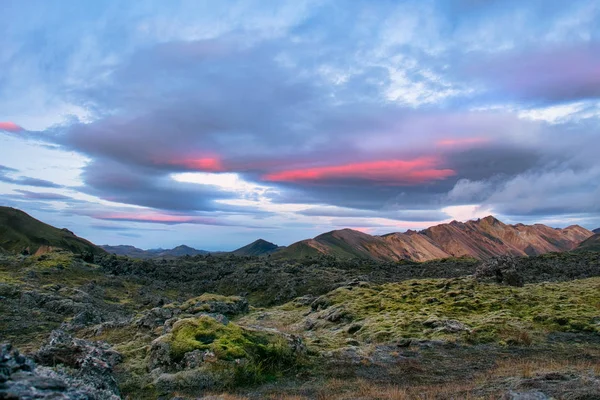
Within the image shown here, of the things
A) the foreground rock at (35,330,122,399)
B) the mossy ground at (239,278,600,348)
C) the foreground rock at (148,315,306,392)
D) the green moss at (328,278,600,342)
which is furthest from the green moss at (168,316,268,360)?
the green moss at (328,278,600,342)

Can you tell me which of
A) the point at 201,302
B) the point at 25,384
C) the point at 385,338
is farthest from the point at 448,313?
the point at 25,384

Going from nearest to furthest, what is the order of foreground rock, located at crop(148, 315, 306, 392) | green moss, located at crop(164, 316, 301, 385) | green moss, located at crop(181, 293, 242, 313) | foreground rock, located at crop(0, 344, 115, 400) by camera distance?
foreground rock, located at crop(0, 344, 115, 400), foreground rock, located at crop(148, 315, 306, 392), green moss, located at crop(164, 316, 301, 385), green moss, located at crop(181, 293, 242, 313)

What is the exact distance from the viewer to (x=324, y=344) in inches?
1123

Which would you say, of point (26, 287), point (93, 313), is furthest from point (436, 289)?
point (26, 287)

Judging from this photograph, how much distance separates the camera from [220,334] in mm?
22938

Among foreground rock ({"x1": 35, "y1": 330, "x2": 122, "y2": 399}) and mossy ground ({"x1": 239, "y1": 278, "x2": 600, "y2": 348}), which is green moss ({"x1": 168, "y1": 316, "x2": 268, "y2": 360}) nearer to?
foreground rock ({"x1": 35, "y1": 330, "x2": 122, "y2": 399})

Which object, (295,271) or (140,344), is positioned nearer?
(140,344)

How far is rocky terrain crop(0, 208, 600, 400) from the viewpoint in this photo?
53.2 feet

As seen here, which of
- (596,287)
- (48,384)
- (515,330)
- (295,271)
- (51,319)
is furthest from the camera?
(295,271)

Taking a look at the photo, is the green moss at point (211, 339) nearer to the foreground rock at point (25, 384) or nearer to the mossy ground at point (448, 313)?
the mossy ground at point (448, 313)

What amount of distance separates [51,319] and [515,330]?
4344cm

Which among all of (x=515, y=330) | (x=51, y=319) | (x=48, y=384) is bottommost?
(x=51, y=319)

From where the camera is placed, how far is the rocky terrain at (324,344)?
16.2 meters

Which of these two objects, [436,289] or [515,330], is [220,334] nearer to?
[515,330]
